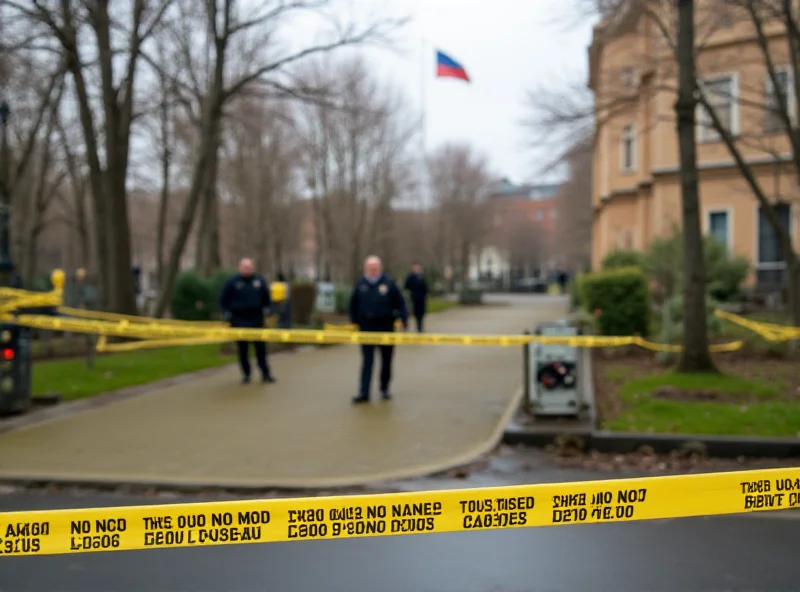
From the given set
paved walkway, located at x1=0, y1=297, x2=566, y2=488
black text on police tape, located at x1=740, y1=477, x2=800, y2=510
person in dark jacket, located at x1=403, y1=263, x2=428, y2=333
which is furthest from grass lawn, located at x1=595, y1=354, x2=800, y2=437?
person in dark jacket, located at x1=403, y1=263, x2=428, y2=333

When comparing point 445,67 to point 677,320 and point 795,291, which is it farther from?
point 795,291

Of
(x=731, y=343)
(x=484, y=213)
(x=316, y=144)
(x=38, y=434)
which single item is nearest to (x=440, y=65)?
(x=731, y=343)

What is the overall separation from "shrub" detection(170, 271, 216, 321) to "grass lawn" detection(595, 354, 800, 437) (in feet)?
44.6

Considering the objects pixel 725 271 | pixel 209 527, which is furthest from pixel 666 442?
pixel 725 271

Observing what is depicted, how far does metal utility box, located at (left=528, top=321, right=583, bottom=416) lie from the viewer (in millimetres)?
7770

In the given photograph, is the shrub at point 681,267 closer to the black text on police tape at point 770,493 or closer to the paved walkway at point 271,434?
the paved walkway at point 271,434

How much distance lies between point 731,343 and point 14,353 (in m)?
10.9

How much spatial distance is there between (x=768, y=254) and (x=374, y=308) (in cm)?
2001

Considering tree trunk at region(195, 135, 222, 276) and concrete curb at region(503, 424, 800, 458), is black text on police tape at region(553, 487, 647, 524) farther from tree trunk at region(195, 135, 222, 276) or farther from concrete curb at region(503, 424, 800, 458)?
tree trunk at region(195, 135, 222, 276)

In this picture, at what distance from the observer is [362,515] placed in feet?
10.5

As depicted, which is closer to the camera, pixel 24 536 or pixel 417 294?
pixel 24 536

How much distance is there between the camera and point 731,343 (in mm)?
13070

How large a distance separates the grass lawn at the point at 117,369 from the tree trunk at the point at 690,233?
7.61 m

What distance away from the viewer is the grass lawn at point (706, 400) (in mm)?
7441
